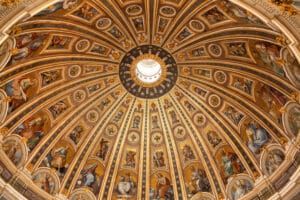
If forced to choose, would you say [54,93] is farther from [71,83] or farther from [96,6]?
[96,6]

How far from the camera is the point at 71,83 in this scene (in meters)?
21.1

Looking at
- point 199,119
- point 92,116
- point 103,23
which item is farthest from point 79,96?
point 199,119

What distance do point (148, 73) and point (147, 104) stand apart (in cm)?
205

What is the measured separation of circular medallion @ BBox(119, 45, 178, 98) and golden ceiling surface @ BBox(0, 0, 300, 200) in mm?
64

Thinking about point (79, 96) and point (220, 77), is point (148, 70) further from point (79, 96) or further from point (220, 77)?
point (220, 77)

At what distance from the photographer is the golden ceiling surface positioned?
1723 cm

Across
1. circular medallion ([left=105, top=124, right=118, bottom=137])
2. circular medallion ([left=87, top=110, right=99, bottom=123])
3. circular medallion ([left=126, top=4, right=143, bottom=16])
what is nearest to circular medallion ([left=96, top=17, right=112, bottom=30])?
circular medallion ([left=126, top=4, right=143, bottom=16])

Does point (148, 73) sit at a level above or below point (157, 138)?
above

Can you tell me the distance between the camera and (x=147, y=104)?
23.3 meters

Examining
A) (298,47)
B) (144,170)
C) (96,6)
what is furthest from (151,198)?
(298,47)

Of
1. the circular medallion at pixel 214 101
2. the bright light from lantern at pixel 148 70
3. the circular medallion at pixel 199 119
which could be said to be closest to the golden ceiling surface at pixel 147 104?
the circular medallion at pixel 199 119

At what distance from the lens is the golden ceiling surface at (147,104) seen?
17.2m

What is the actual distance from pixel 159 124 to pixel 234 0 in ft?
36.6

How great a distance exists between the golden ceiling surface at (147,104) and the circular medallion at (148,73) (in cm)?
6
